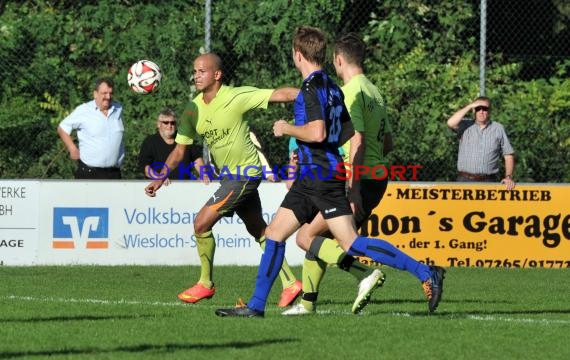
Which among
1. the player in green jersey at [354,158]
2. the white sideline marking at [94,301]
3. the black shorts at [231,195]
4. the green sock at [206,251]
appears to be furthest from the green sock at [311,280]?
the white sideline marking at [94,301]

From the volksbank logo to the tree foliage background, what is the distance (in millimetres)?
2452

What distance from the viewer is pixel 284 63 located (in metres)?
19.2

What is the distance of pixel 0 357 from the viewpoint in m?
7.01

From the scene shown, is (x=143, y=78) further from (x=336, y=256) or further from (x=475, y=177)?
(x=336, y=256)

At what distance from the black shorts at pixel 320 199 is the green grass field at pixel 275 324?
750 mm

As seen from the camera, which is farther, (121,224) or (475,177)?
(475,177)

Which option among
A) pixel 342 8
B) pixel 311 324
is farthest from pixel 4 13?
pixel 311 324

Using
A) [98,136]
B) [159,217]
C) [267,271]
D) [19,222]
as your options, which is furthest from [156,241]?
[267,271]

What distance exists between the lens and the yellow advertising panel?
15.4 m

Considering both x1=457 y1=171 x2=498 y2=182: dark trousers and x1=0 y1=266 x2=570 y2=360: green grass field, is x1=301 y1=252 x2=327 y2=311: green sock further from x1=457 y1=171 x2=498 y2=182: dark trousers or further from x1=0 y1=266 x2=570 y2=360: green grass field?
x1=457 y1=171 x2=498 y2=182: dark trousers

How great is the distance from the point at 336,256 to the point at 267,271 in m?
0.79

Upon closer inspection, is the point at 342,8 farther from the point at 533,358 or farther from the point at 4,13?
the point at 533,358

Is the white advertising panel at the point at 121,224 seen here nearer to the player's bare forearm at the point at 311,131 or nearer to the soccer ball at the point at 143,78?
the soccer ball at the point at 143,78

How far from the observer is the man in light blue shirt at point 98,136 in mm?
15508
